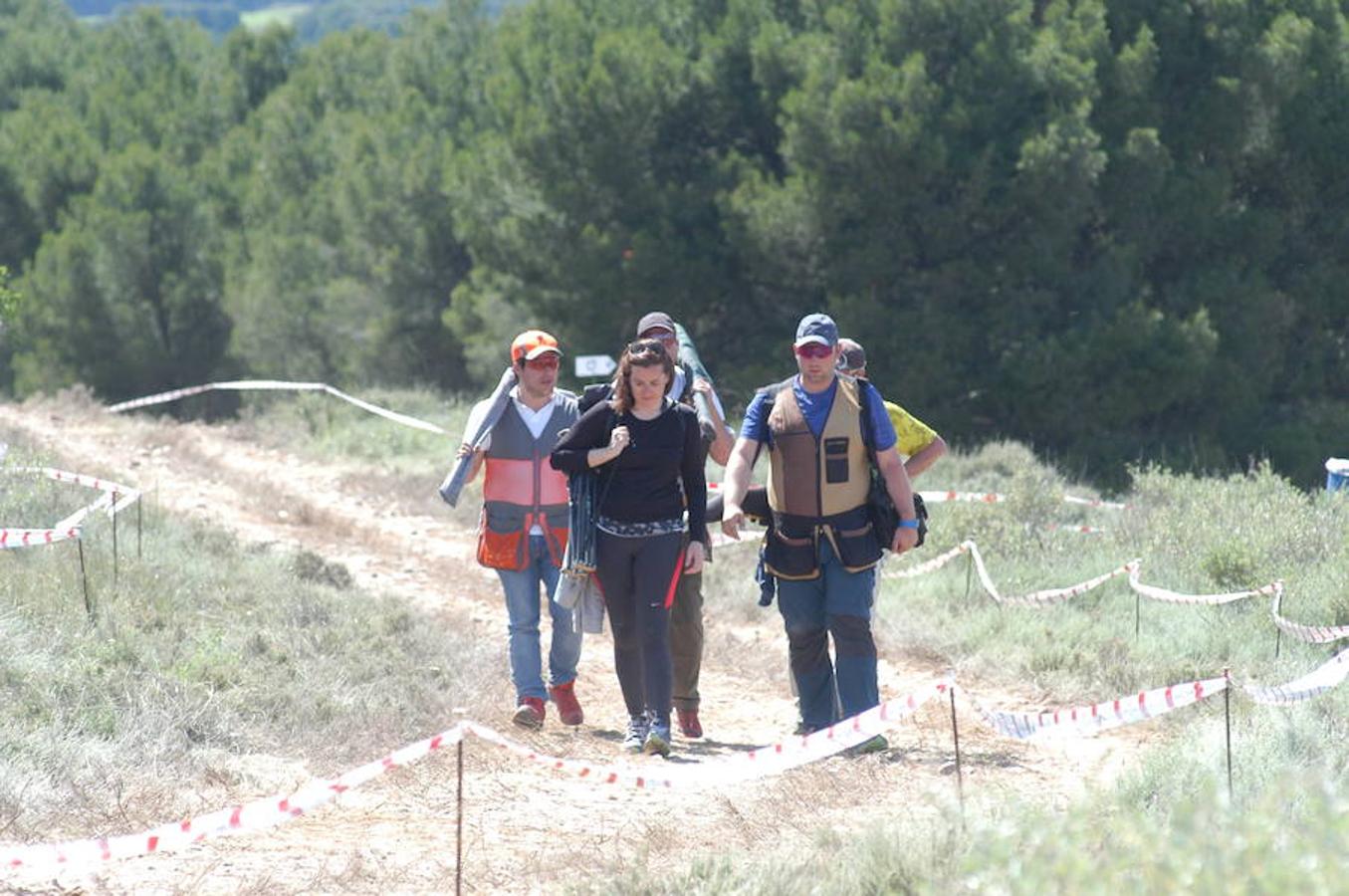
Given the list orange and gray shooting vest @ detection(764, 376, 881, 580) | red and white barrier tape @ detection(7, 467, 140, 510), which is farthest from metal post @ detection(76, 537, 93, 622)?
orange and gray shooting vest @ detection(764, 376, 881, 580)

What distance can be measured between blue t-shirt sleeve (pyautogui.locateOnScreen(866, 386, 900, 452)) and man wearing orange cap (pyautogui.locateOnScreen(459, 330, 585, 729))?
1.42 meters

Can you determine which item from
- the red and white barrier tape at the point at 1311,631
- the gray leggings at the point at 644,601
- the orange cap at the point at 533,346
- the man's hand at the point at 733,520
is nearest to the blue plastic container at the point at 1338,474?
the red and white barrier tape at the point at 1311,631

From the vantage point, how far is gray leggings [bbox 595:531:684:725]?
7.55 metres

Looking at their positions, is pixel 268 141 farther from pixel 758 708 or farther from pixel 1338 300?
pixel 758 708

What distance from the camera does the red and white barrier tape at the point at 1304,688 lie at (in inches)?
277

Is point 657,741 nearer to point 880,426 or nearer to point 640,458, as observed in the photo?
point 640,458

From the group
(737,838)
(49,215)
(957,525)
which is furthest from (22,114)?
(737,838)

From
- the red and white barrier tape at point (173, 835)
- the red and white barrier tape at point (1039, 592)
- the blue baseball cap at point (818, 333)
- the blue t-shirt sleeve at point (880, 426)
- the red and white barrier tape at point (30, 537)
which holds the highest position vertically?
the blue baseball cap at point (818, 333)

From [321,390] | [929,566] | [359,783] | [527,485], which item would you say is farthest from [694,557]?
[321,390]

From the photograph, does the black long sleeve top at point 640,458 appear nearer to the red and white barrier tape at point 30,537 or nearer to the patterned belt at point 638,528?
the patterned belt at point 638,528

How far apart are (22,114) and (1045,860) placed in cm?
3271

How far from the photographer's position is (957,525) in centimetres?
1231

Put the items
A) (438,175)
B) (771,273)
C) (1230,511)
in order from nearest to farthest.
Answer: (1230,511) < (771,273) < (438,175)

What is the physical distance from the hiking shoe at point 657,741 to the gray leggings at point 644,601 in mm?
29
